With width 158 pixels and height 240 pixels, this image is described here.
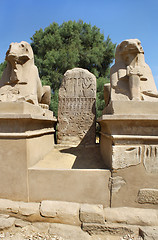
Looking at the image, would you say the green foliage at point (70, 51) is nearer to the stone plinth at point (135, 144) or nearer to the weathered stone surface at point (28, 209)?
the stone plinth at point (135, 144)

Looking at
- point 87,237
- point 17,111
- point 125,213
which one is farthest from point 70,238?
point 17,111

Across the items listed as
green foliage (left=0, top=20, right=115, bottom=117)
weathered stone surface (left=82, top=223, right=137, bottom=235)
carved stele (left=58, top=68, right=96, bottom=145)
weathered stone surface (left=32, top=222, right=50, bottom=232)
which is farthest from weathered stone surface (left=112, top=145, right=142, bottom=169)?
green foliage (left=0, top=20, right=115, bottom=117)

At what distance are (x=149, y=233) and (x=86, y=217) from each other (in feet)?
2.43

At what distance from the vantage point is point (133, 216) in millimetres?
2023

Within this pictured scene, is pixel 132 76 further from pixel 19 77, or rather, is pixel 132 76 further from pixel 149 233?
pixel 149 233

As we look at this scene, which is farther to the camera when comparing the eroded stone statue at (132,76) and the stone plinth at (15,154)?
the eroded stone statue at (132,76)

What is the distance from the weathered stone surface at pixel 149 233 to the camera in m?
1.85

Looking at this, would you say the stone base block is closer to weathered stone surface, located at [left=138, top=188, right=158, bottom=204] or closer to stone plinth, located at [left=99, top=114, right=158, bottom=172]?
stone plinth, located at [left=99, top=114, right=158, bottom=172]

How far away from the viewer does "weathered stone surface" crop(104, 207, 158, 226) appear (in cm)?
199

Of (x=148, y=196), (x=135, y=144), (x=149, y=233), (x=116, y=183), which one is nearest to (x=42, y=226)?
(x=116, y=183)

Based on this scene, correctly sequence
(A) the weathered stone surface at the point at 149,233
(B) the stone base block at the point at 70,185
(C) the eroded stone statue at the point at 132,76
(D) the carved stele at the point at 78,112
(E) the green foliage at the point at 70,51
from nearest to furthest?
(A) the weathered stone surface at the point at 149,233 < (B) the stone base block at the point at 70,185 < (C) the eroded stone statue at the point at 132,76 < (D) the carved stele at the point at 78,112 < (E) the green foliage at the point at 70,51

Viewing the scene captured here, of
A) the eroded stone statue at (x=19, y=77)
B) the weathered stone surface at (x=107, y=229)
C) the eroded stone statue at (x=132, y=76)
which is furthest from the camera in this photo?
the eroded stone statue at (x=19, y=77)

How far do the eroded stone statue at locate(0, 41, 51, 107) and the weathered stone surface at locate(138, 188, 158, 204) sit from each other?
2.14 m

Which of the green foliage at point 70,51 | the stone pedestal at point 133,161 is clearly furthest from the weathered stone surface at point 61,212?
the green foliage at point 70,51
